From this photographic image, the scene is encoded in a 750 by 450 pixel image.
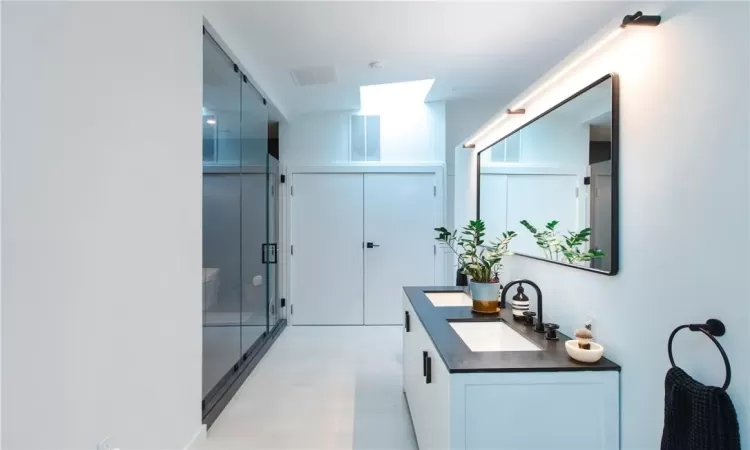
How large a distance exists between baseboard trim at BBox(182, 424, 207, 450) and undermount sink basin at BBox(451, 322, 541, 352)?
156 cm

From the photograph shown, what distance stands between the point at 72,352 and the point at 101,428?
361mm

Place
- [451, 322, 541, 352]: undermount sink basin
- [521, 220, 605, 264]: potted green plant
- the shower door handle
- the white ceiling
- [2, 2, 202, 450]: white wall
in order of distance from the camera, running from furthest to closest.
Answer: the shower door handle
the white ceiling
[451, 322, 541, 352]: undermount sink basin
[521, 220, 605, 264]: potted green plant
[2, 2, 202, 450]: white wall

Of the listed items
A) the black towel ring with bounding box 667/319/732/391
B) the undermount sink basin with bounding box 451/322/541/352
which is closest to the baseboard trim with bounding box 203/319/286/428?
the undermount sink basin with bounding box 451/322/541/352

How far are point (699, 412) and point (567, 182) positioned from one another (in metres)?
1.14

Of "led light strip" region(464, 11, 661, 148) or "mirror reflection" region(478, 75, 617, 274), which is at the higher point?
"led light strip" region(464, 11, 661, 148)

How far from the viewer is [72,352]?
4.10ft

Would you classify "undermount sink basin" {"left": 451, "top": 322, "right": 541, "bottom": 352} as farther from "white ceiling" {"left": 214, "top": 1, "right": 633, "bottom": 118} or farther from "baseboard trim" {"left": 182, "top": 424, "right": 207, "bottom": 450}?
"white ceiling" {"left": 214, "top": 1, "right": 633, "bottom": 118}

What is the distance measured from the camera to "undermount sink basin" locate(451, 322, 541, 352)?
202 centimetres

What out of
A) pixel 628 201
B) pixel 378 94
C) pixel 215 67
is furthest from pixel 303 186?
pixel 628 201

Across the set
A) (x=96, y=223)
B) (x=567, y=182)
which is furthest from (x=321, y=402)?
(x=567, y=182)

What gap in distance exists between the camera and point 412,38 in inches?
103

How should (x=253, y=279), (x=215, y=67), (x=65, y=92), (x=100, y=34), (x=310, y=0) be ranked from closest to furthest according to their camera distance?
(x=65, y=92), (x=100, y=34), (x=310, y=0), (x=215, y=67), (x=253, y=279)

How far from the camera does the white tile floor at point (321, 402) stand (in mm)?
2271

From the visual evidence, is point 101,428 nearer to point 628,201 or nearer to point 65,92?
point 65,92
